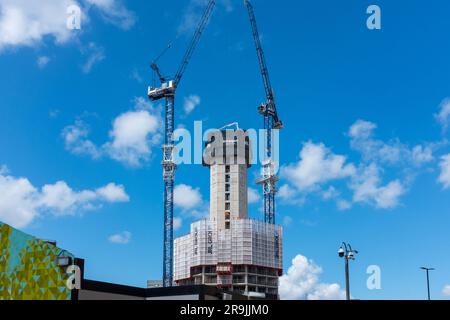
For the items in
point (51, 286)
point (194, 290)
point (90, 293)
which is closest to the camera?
point (51, 286)

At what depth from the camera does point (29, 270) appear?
2067 inches

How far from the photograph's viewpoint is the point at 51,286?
171 feet

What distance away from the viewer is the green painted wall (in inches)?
2053

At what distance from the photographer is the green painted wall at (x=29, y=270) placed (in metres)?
52.2
